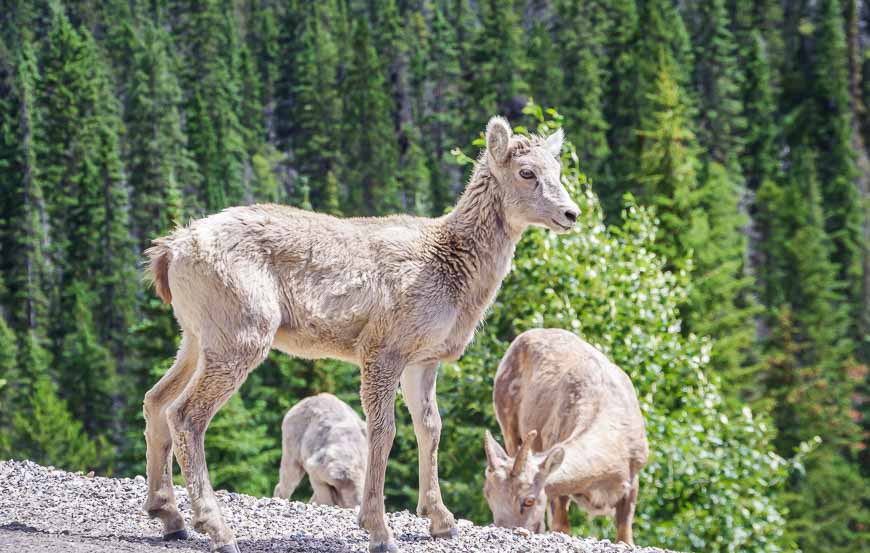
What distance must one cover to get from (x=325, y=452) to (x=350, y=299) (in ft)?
36.1

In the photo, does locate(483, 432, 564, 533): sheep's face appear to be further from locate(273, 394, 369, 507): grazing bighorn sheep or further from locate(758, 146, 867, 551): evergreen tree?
locate(758, 146, 867, 551): evergreen tree

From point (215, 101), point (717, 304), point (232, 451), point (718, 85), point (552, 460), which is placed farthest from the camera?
point (215, 101)

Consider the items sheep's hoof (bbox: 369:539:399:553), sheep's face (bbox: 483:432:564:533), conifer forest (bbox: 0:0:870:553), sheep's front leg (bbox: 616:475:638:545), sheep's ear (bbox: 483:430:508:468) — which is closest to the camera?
sheep's hoof (bbox: 369:539:399:553)

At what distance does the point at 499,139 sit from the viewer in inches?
461

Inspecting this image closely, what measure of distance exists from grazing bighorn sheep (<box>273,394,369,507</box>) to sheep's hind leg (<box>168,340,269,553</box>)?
10.6 meters

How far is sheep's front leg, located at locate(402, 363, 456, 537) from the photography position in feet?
37.8

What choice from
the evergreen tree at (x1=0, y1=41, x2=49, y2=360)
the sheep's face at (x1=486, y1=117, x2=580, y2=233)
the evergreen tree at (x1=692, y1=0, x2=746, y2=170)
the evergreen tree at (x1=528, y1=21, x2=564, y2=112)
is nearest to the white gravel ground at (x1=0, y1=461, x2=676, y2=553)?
the sheep's face at (x1=486, y1=117, x2=580, y2=233)

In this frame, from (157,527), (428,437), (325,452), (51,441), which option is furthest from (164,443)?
(51,441)

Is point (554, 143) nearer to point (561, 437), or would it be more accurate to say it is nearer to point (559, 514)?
point (559, 514)

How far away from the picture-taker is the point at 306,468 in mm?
21938

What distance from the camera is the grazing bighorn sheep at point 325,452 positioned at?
2139 centimetres

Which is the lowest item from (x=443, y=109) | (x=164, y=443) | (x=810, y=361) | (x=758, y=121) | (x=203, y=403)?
(x=810, y=361)

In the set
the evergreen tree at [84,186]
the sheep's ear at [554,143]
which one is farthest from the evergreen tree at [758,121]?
the sheep's ear at [554,143]

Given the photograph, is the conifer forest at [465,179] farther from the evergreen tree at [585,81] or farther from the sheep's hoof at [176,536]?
the sheep's hoof at [176,536]
